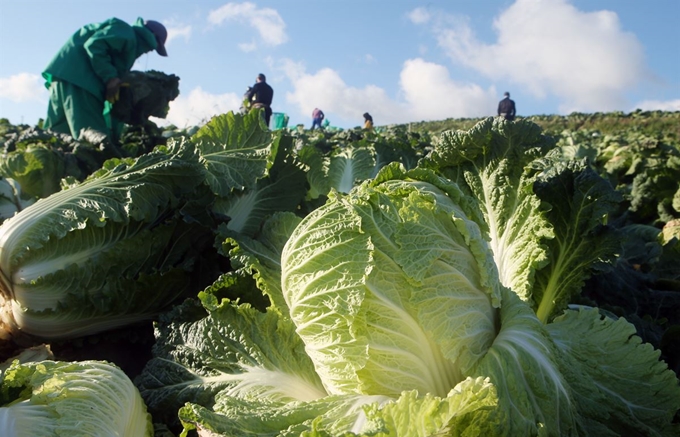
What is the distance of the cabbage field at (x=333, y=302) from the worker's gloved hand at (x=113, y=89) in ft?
20.2

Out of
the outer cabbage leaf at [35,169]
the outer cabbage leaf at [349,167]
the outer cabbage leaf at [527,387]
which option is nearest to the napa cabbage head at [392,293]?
the outer cabbage leaf at [527,387]

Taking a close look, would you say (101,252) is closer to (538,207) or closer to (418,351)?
(418,351)

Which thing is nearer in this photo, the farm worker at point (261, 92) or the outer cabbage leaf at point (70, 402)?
the outer cabbage leaf at point (70, 402)

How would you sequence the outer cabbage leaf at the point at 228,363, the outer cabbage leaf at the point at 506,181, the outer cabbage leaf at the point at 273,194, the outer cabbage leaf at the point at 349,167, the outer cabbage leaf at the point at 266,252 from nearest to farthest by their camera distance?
1. the outer cabbage leaf at the point at 228,363
2. the outer cabbage leaf at the point at 266,252
3. the outer cabbage leaf at the point at 506,181
4. the outer cabbage leaf at the point at 273,194
5. the outer cabbage leaf at the point at 349,167

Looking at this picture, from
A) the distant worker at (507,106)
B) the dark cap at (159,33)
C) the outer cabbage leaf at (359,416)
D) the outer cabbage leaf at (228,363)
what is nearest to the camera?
the outer cabbage leaf at (359,416)

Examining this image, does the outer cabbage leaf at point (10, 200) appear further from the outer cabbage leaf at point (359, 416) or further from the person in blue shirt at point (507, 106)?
the person in blue shirt at point (507, 106)

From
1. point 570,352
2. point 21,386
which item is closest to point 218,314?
point 21,386

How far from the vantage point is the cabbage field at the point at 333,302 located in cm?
192

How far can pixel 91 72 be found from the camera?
30.5 ft

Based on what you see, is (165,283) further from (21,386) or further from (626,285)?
(626,285)

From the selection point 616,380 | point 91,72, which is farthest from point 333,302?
point 91,72

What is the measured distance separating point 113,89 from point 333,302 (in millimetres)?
8520

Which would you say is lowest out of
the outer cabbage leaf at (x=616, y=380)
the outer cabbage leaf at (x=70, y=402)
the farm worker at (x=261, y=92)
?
the outer cabbage leaf at (x=70, y=402)

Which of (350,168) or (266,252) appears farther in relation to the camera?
(350,168)
